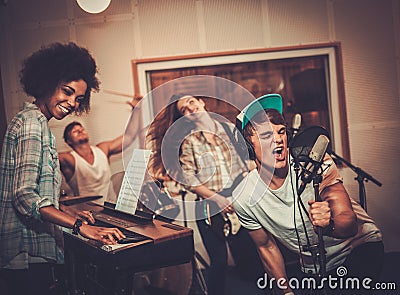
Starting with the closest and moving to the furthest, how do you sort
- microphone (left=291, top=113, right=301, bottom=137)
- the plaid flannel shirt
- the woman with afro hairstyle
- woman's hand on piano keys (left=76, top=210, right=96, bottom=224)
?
the woman with afro hairstyle
woman's hand on piano keys (left=76, top=210, right=96, bottom=224)
microphone (left=291, top=113, right=301, bottom=137)
the plaid flannel shirt

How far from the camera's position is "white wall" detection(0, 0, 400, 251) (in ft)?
9.59

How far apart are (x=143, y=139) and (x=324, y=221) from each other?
4.18 feet

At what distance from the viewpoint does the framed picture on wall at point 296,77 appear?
294 centimetres

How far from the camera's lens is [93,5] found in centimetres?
301

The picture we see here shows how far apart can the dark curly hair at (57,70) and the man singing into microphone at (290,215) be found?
0.97 metres

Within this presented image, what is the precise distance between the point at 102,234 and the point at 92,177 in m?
1.00

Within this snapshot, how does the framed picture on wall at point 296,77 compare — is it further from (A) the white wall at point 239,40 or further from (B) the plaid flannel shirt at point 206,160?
(B) the plaid flannel shirt at point 206,160

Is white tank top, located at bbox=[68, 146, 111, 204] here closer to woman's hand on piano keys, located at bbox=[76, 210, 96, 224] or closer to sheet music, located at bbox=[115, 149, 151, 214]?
sheet music, located at bbox=[115, 149, 151, 214]

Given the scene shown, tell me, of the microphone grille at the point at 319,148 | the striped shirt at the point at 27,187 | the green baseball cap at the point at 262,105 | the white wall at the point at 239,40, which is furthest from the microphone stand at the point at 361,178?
the striped shirt at the point at 27,187

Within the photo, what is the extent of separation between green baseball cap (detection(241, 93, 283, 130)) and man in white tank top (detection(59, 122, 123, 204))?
918mm

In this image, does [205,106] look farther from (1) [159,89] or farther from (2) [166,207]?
(2) [166,207]

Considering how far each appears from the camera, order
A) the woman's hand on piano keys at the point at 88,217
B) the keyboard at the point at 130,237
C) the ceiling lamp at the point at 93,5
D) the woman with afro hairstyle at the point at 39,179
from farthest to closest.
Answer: the ceiling lamp at the point at 93,5 → the woman's hand on piano keys at the point at 88,217 → the woman with afro hairstyle at the point at 39,179 → the keyboard at the point at 130,237

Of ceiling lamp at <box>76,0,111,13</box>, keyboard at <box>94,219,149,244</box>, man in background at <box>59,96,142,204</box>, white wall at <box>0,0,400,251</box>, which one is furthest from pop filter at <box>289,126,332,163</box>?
ceiling lamp at <box>76,0,111,13</box>

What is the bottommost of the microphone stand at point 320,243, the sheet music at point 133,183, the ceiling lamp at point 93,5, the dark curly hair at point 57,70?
the microphone stand at point 320,243
